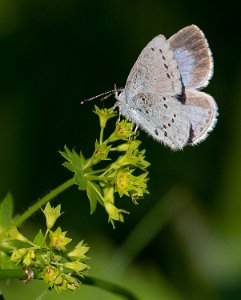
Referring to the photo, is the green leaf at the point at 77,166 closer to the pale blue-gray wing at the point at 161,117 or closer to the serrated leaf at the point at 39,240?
the serrated leaf at the point at 39,240

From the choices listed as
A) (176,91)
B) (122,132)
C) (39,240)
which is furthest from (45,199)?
(176,91)

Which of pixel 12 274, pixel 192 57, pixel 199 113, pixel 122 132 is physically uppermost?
pixel 192 57

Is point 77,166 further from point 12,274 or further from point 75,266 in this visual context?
point 12,274

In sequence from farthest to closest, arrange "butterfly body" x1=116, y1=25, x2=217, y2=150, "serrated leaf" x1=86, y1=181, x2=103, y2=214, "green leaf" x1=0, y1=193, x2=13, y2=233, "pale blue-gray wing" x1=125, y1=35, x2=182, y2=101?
"butterfly body" x1=116, y1=25, x2=217, y2=150
"pale blue-gray wing" x1=125, y1=35, x2=182, y2=101
"green leaf" x1=0, y1=193, x2=13, y2=233
"serrated leaf" x1=86, y1=181, x2=103, y2=214

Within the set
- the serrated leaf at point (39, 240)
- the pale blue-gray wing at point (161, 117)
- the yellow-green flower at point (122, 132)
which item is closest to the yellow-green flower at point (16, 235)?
the serrated leaf at point (39, 240)

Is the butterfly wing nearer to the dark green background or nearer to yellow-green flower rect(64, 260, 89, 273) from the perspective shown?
yellow-green flower rect(64, 260, 89, 273)

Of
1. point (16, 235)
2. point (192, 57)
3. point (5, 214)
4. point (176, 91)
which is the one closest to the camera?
point (16, 235)

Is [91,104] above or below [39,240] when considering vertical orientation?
below

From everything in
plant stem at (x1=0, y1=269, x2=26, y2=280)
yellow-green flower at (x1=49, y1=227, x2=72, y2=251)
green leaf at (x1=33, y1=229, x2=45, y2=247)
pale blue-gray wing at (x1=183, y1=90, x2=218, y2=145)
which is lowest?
plant stem at (x1=0, y1=269, x2=26, y2=280)

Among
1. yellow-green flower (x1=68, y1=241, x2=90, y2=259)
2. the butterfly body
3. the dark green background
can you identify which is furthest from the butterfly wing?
the dark green background
